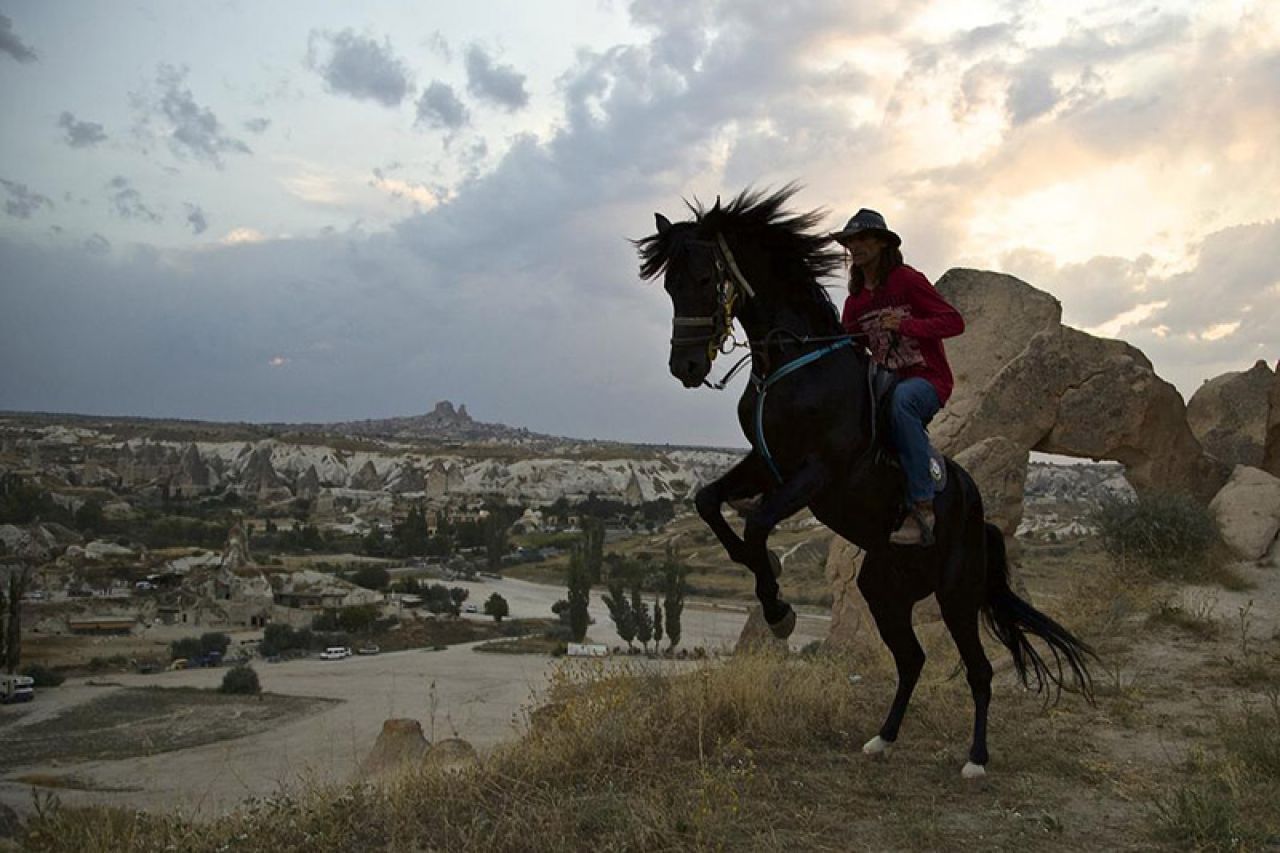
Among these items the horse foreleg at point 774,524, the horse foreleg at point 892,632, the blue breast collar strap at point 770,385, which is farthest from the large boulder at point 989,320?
the horse foreleg at point 774,524

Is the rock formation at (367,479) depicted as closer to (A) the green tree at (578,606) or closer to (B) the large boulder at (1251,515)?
(A) the green tree at (578,606)

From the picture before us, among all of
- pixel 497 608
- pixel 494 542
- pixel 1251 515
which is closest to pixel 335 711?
pixel 497 608

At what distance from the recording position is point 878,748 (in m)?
5.01

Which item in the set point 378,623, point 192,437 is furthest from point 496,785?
point 192,437

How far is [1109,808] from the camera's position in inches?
170

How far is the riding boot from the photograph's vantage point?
4.49m

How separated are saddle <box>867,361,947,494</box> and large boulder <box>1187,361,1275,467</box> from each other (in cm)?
1232

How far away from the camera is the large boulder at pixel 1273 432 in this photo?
46.2 ft

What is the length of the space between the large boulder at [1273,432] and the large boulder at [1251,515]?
259 cm

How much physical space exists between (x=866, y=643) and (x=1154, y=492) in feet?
13.9

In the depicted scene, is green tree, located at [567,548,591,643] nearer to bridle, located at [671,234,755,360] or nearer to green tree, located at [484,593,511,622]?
green tree, located at [484,593,511,622]

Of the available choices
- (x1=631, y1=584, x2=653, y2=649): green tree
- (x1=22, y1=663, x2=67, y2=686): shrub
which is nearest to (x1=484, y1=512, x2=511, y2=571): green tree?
(x1=631, y1=584, x2=653, y2=649): green tree

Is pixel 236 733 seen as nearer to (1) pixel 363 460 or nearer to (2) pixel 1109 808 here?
(2) pixel 1109 808

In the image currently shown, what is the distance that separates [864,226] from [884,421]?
0.98 metres
